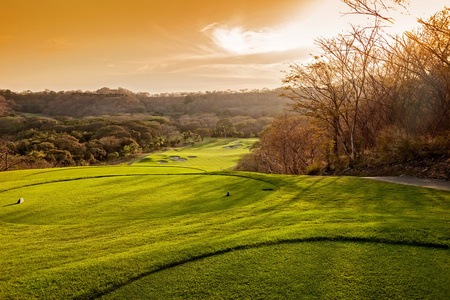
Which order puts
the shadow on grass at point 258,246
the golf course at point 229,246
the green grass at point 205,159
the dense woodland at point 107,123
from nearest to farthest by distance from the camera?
the golf course at point 229,246, the shadow on grass at point 258,246, the dense woodland at point 107,123, the green grass at point 205,159

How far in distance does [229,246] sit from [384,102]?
41.4ft

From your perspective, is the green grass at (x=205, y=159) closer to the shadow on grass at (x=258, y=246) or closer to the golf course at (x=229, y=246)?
the golf course at (x=229, y=246)

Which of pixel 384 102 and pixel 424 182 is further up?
pixel 384 102

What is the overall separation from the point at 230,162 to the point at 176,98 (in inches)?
3554

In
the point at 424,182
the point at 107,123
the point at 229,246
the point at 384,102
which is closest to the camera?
the point at 229,246

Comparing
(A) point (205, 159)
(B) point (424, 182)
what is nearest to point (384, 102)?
(B) point (424, 182)

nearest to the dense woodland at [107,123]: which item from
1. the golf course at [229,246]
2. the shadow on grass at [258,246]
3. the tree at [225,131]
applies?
the tree at [225,131]

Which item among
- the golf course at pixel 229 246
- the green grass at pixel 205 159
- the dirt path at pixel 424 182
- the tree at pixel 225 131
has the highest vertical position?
the golf course at pixel 229 246

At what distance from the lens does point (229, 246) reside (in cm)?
388

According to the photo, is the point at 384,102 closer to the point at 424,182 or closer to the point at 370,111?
the point at 370,111

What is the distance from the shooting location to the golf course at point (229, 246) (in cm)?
294

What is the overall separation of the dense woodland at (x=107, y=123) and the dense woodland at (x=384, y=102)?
5430 millimetres

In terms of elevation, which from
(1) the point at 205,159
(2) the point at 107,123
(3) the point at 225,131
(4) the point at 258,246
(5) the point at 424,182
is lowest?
(1) the point at 205,159

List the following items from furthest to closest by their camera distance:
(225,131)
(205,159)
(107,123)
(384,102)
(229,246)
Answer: (225,131), (107,123), (205,159), (384,102), (229,246)
